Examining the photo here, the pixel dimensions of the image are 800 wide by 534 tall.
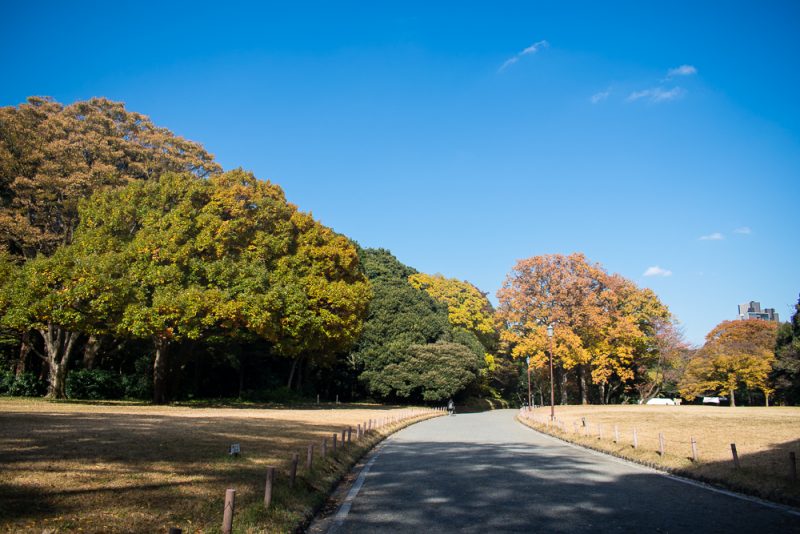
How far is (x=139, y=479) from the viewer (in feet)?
28.9

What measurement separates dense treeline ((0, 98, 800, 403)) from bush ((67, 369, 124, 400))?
0.10 meters

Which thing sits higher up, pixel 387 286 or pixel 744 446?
pixel 387 286

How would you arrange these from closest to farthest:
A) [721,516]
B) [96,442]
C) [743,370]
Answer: [721,516] < [96,442] < [743,370]

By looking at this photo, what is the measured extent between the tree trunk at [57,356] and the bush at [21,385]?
1.02 m

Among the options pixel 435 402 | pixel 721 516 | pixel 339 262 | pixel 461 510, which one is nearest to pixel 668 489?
pixel 721 516

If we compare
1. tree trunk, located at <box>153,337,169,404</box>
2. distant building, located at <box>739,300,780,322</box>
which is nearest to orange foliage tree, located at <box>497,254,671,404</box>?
tree trunk, located at <box>153,337,169,404</box>

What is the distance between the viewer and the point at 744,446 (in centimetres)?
1694

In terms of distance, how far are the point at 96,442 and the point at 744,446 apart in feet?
60.2

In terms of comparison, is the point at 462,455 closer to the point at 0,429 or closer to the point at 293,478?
the point at 293,478

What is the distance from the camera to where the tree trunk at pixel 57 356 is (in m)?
30.3

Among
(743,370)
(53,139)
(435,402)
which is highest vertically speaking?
(53,139)

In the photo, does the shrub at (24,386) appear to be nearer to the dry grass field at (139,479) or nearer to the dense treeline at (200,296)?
the dense treeline at (200,296)

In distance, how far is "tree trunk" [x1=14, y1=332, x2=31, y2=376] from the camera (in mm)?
32759

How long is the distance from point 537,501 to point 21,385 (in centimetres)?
3392
